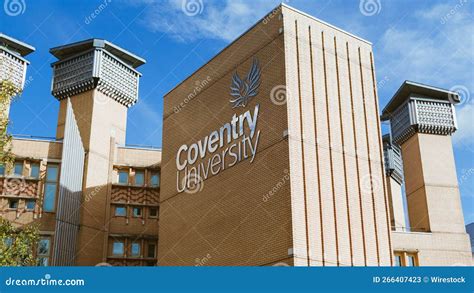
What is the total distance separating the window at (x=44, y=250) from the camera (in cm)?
3022

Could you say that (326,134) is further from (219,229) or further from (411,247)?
(411,247)

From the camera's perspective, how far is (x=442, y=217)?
38812mm

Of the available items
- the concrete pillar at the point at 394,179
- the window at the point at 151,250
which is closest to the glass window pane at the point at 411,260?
the window at the point at 151,250

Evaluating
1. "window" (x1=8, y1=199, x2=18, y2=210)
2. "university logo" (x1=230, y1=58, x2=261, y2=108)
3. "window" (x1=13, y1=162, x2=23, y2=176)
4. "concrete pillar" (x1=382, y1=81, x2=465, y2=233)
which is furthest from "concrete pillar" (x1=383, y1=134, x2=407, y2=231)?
"window" (x1=8, y1=199, x2=18, y2=210)

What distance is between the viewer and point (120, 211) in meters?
33.8

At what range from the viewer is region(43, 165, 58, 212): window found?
31.8 metres

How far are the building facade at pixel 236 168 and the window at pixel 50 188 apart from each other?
6 cm

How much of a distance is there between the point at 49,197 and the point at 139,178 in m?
5.32

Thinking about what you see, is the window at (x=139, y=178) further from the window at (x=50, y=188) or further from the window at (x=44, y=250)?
the window at (x=44, y=250)

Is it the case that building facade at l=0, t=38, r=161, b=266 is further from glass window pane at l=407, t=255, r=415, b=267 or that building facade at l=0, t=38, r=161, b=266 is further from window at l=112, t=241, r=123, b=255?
glass window pane at l=407, t=255, r=415, b=267

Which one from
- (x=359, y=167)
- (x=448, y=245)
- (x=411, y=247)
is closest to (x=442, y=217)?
(x=448, y=245)

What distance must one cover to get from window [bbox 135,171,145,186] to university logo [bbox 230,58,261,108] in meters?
11.1

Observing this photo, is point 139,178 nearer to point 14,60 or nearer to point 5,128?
point 14,60

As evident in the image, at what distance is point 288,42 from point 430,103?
2259 cm
